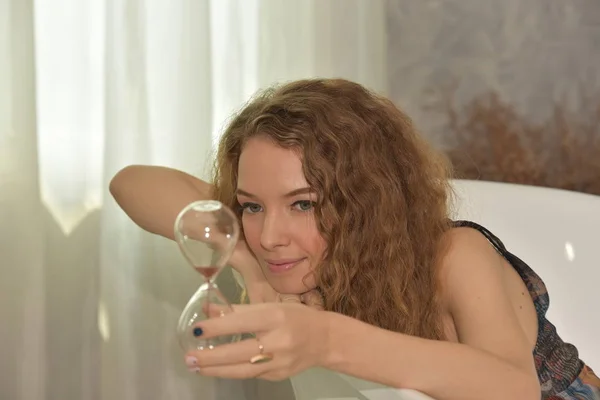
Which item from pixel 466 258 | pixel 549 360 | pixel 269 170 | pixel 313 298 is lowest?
pixel 549 360

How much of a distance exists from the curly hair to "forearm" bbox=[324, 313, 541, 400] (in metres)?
0.24

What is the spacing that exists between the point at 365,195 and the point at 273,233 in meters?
0.20

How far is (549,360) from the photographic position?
1.46m

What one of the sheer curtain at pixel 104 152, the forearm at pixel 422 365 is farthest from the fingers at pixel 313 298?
the sheer curtain at pixel 104 152

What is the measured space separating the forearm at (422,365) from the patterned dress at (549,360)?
0.33 metres

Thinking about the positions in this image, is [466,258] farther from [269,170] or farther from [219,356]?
[219,356]

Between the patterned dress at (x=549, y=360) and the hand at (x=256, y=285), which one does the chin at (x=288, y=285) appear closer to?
the hand at (x=256, y=285)

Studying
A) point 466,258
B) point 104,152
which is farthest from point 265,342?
point 104,152

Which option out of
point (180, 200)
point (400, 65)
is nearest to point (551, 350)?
point (180, 200)

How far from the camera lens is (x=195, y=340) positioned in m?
0.83

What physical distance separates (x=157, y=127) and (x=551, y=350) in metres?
0.99

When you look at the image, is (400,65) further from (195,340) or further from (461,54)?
(195,340)

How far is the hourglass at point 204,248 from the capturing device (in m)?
0.82

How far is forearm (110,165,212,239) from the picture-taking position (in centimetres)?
158
